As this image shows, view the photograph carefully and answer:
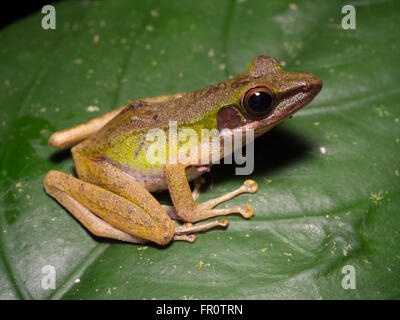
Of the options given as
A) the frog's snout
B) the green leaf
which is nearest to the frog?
the frog's snout

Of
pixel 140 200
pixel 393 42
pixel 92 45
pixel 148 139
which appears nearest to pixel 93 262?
pixel 140 200

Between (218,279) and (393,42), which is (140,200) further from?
(393,42)

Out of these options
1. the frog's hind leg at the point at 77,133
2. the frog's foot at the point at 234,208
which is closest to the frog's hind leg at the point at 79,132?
the frog's hind leg at the point at 77,133

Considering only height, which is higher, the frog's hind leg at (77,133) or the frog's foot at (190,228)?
the frog's hind leg at (77,133)

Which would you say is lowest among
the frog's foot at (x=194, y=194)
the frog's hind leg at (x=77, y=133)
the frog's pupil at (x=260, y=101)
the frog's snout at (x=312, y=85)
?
the frog's foot at (x=194, y=194)

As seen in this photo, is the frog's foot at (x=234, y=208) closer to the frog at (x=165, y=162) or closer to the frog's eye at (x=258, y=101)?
the frog at (x=165, y=162)

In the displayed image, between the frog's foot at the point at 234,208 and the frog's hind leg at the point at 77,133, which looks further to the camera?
the frog's hind leg at the point at 77,133

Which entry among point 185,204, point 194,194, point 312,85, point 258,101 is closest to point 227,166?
point 194,194
